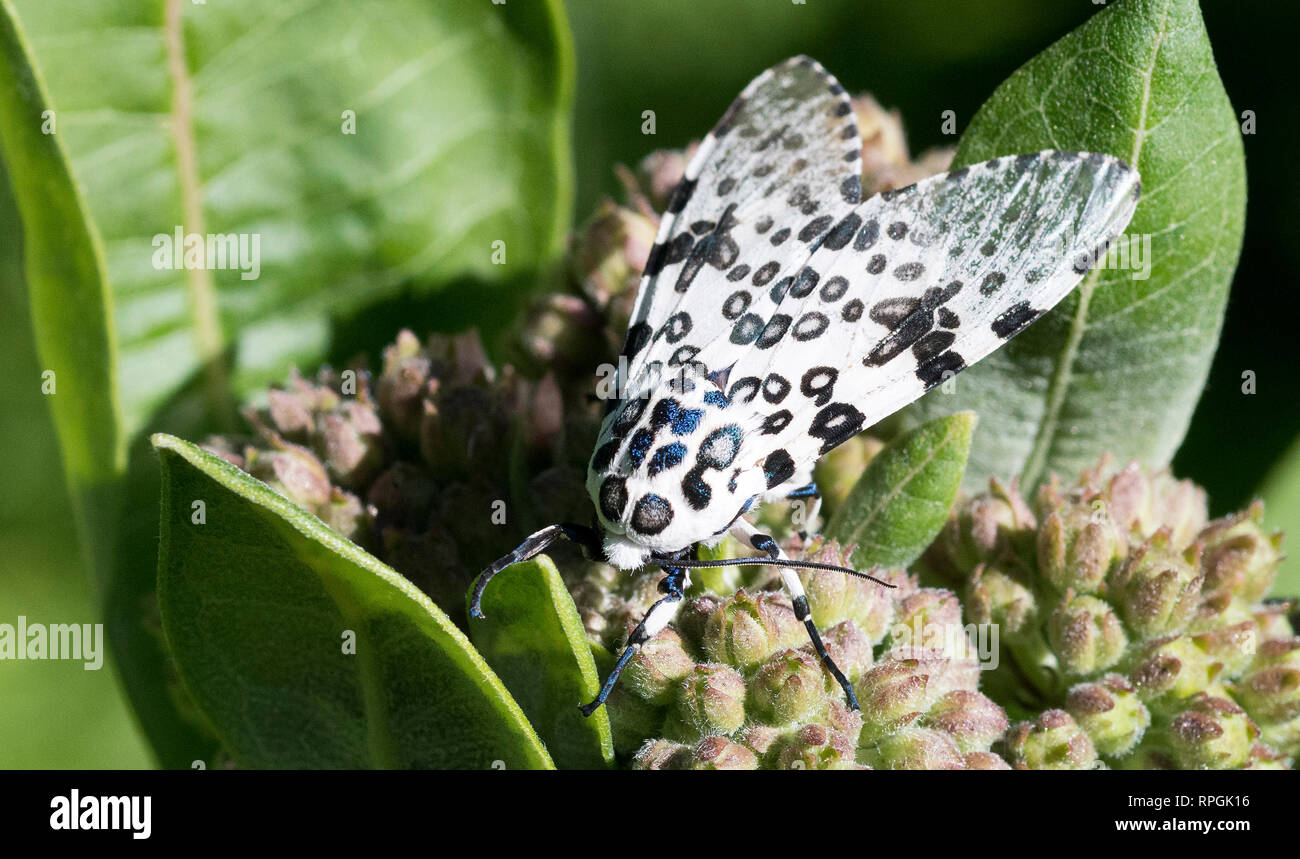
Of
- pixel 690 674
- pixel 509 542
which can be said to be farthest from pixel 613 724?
pixel 509 542

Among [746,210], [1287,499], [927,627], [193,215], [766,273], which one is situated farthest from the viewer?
[1287,499]

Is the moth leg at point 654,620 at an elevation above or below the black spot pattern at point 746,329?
below

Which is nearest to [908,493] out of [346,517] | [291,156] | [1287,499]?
[346,517]

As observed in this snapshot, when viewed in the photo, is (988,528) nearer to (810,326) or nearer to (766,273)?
(810,326)

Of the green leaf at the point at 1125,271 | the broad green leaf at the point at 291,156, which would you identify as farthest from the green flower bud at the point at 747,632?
the broad green leaf at the point at 291,156

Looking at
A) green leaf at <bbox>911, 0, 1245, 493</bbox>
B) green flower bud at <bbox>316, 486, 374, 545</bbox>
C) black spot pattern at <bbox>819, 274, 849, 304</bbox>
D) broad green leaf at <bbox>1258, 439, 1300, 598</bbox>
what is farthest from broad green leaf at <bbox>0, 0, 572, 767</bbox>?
broad green leaf at <bbox>1258, 439, 1300, 598</bbox>

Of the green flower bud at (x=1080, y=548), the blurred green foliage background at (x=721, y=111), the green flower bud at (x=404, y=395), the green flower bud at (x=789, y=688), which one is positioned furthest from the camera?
the blurred green foliage background at (x=721, y=111)

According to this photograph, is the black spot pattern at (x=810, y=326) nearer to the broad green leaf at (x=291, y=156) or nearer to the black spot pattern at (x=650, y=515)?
the black spot pattern at (x=650, y=515)

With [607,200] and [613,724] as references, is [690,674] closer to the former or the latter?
[613,724]
